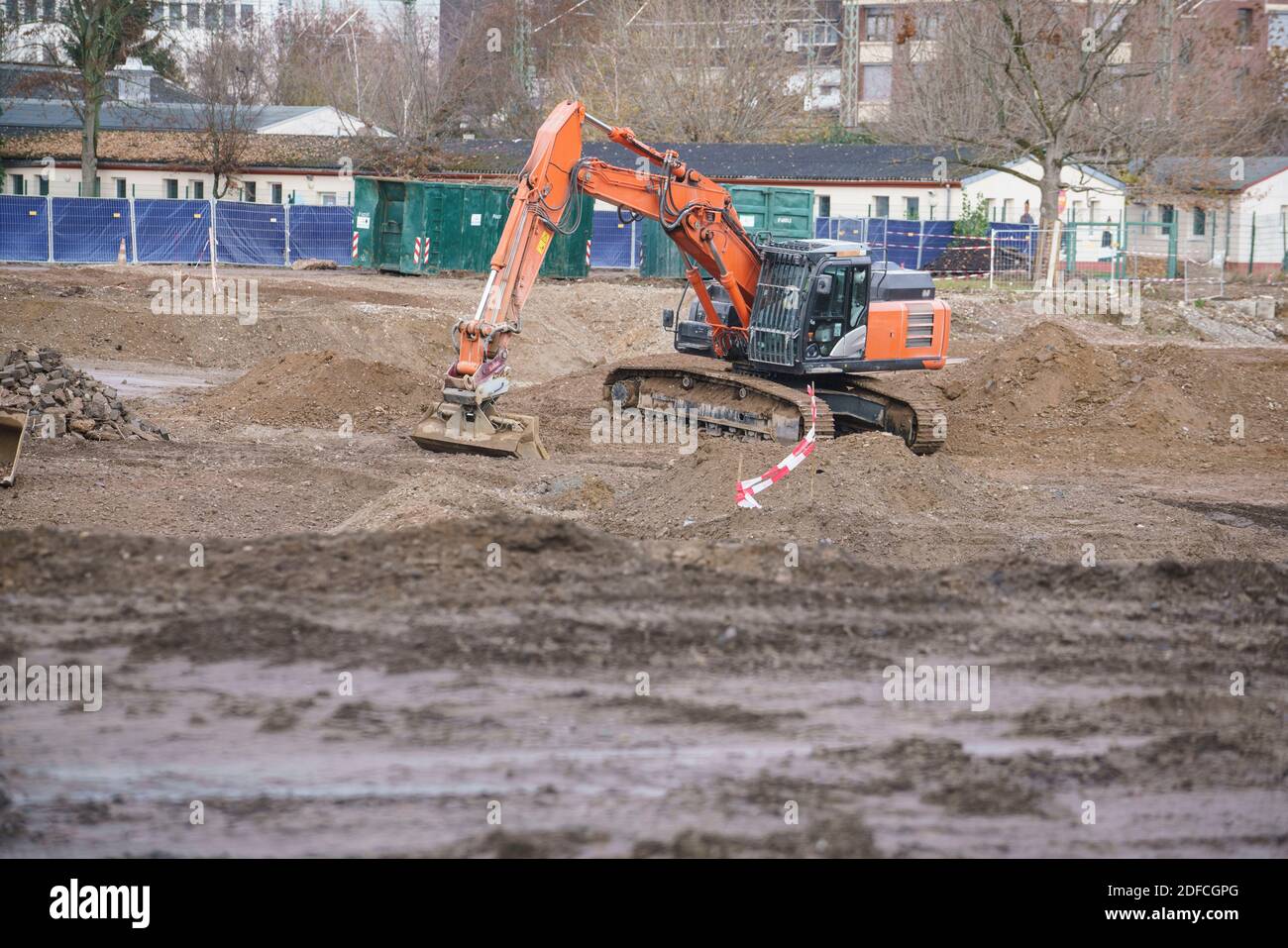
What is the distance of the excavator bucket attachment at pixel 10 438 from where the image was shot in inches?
479

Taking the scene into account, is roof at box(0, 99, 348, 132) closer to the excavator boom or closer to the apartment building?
the apartment building

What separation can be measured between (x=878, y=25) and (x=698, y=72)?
18931 mm

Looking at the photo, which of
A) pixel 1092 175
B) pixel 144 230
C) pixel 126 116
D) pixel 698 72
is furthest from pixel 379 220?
pixel 126 116

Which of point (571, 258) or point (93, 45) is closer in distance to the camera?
point (571, 258)

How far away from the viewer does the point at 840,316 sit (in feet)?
51.7

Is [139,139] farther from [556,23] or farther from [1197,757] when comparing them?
[1197,757]

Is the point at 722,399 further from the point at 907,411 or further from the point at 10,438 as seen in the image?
the point at 10,438

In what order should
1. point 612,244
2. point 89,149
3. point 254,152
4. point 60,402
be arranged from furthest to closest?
point 254,152 < point 89,149 < point 612,244 < point 60,402

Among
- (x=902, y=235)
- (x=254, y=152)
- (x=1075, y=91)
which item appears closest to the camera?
(x=1075, y=91)

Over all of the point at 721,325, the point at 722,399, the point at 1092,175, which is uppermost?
the point at 1092,175

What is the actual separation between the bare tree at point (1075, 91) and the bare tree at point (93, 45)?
23.5m

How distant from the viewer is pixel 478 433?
14.4 m

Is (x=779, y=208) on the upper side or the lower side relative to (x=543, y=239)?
upper
